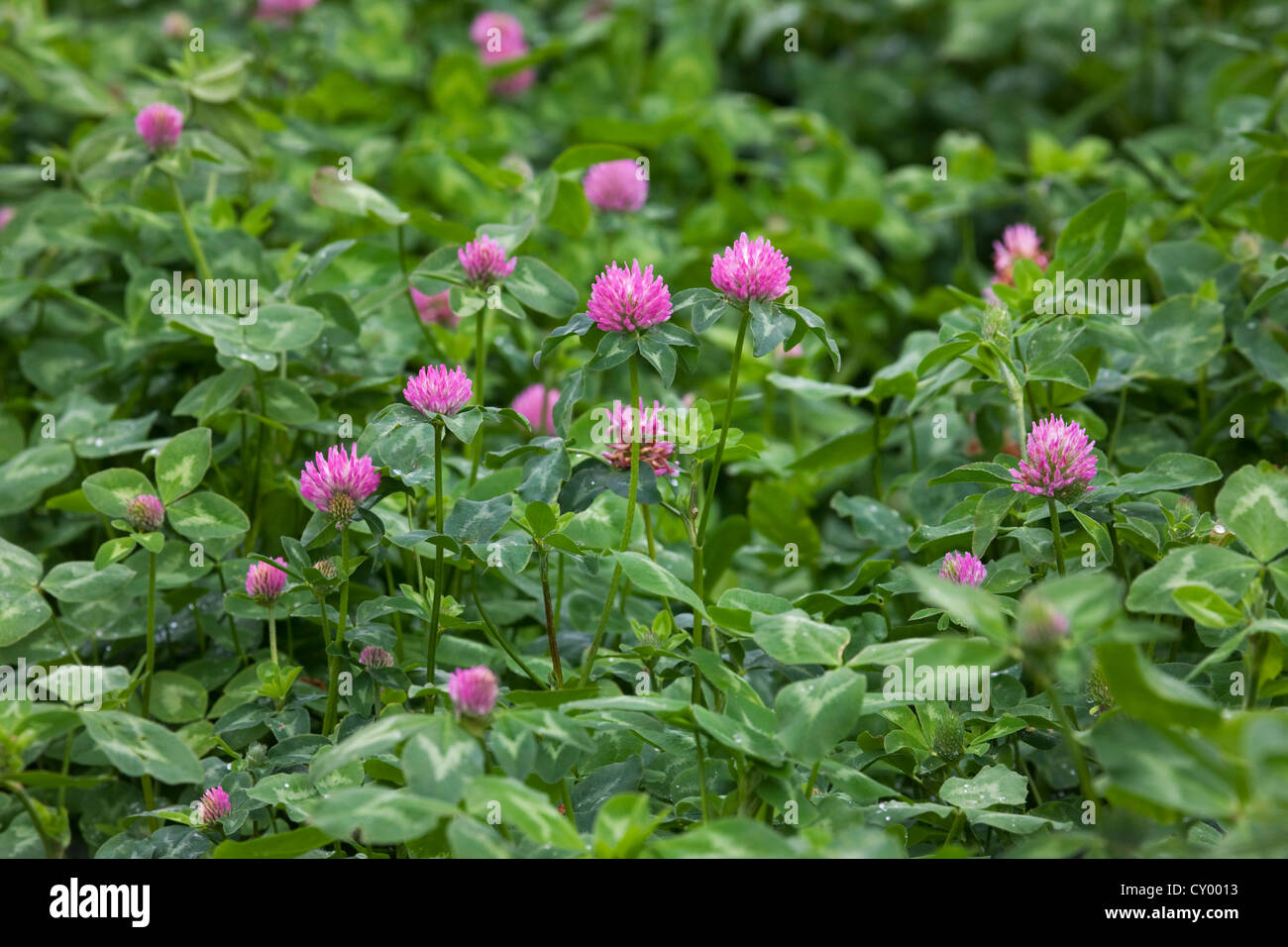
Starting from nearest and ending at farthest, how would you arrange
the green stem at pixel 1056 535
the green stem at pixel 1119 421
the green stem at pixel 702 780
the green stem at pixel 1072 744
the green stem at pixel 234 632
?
the green stem at pixel 1072 744
the green stem at pixel 702 780
the green stem at pixel 1056 535
the green stem at pixel 234 632
the green stem at pixel 1119 421

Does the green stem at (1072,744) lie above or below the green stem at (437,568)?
below

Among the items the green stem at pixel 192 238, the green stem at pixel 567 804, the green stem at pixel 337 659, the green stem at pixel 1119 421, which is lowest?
the green stem at pixel 567 804

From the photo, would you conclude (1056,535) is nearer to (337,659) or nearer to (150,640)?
(337,659)

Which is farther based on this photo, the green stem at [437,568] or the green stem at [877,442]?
the green stem at [877,442]

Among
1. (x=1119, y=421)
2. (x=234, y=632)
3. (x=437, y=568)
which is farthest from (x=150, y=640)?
(x=1119, y=421)

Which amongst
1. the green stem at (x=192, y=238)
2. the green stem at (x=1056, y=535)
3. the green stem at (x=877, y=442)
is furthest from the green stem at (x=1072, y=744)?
the green stem at (x=192, y=238)

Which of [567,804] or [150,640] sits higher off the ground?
[150,640]

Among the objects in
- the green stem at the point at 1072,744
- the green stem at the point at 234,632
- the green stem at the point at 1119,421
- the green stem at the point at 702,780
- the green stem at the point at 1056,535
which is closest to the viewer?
the green stem at the point at 1072,744

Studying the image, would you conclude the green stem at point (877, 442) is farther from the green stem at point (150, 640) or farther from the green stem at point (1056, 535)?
the green stem at point (150, 640)

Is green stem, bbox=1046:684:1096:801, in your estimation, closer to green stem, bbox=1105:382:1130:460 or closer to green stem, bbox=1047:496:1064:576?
green stem, bbox=1047:496:1064:576

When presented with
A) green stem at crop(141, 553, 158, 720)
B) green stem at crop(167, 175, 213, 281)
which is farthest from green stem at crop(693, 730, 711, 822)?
green stem at crop(167, 175, 213, 281)

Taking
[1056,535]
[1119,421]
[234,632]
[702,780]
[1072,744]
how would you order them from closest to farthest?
[1072,744], [702,780], [1056,535], [234,632], [1119,421]
